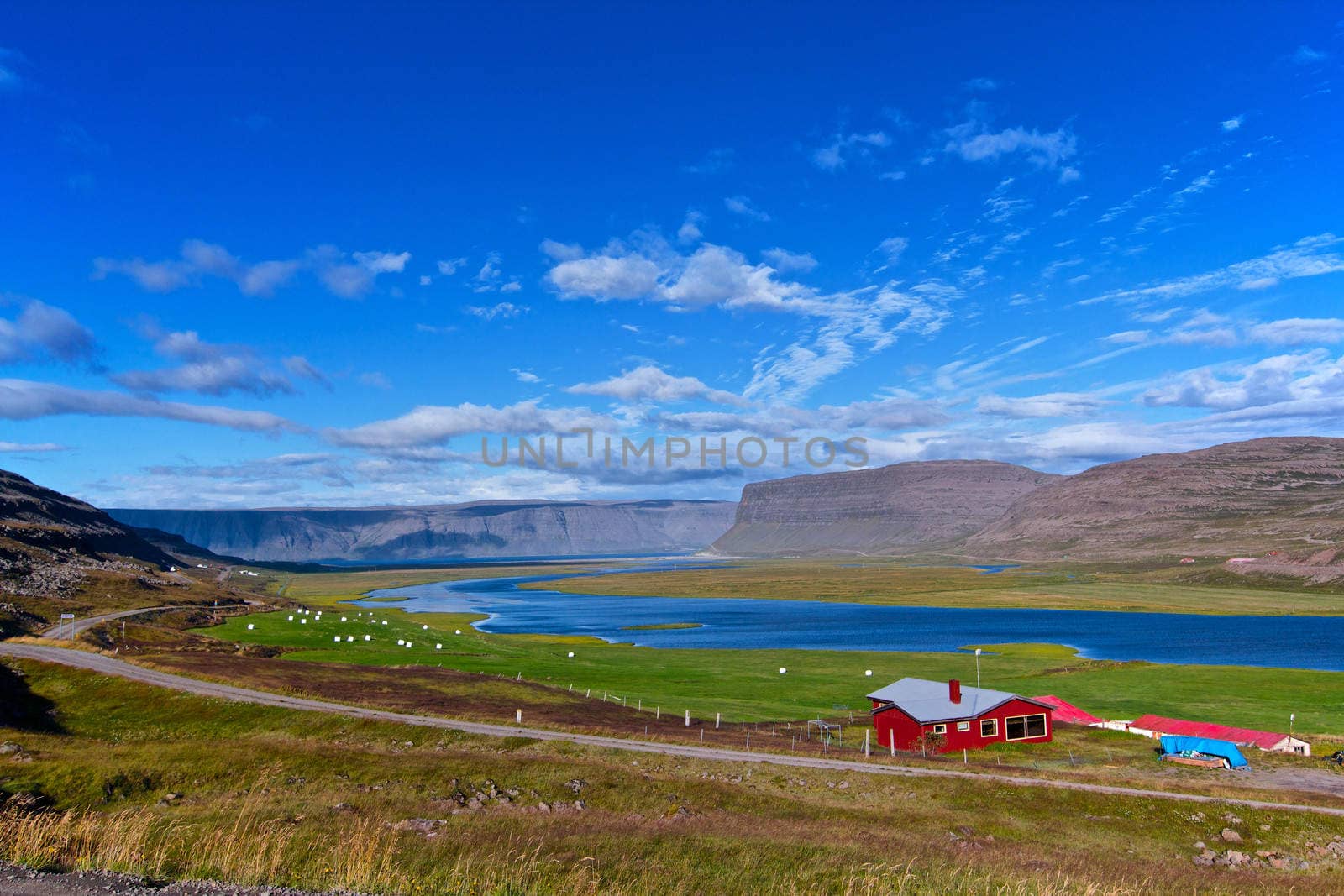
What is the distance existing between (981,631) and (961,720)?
93811 mm

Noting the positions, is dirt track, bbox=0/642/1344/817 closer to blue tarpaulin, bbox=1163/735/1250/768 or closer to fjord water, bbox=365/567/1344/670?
blue tarpaulin, bbox=1163/735/1250/768

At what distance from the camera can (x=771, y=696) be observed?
81.8 meters

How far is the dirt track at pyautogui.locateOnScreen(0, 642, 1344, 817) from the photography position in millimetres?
42625

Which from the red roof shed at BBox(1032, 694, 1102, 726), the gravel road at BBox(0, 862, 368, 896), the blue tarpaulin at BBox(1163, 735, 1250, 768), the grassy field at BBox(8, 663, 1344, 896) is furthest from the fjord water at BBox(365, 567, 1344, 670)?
the gravel road at BBox(0, 862, 368, 896)

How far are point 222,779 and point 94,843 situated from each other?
1752 cm

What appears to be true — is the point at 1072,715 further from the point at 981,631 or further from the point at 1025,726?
the point at 981,631

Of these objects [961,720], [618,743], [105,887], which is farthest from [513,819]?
[961,720]

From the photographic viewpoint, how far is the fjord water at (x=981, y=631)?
115500 mm

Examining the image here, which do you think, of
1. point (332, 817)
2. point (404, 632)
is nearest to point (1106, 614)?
point (404, 632)

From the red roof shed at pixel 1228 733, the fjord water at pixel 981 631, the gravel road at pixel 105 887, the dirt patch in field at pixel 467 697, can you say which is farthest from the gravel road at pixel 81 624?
the red roof shed at pixel 1228 733

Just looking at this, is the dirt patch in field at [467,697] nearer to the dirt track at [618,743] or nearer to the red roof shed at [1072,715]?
the dirt track at [618,743]

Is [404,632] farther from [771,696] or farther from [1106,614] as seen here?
[1106,614]

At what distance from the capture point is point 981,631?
5733 inches

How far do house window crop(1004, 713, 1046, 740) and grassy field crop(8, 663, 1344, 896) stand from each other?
19.0 m
